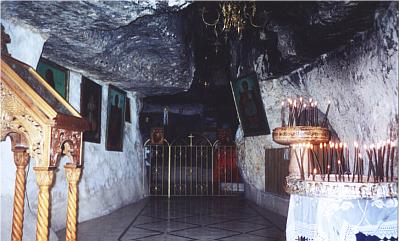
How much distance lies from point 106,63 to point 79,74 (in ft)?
2.40

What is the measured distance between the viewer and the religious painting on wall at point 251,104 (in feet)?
24.8

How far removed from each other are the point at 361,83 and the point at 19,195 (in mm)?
3796

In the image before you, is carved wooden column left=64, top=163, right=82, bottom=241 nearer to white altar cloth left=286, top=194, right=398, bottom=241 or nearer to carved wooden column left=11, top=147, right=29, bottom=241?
carved wooden column left=11, top=147, right=29, bottom=241

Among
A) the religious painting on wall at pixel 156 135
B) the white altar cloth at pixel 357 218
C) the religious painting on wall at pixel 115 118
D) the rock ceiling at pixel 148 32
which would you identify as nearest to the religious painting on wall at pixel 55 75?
the rock ceiling at pixel 148 32

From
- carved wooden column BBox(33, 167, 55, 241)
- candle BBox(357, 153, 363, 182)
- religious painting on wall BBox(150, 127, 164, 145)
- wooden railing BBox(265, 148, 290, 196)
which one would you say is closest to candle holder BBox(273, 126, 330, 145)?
candle BBox(357, 153, 363, 182)

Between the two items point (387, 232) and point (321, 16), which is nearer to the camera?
A: point (387, 232)

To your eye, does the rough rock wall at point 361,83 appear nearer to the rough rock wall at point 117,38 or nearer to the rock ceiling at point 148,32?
the rock ceiling at point 148,32

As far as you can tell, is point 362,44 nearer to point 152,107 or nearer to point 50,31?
point 50,31

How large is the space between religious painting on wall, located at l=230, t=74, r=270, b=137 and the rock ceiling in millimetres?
932

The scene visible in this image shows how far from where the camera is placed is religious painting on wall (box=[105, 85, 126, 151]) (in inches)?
303

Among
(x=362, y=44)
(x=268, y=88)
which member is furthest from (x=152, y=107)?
(x=362, y=44)

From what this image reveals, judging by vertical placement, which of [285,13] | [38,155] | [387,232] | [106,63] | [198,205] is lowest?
[198,205]

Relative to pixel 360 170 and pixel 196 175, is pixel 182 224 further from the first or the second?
pixel 196 175

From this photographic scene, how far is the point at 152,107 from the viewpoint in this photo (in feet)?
41.2
